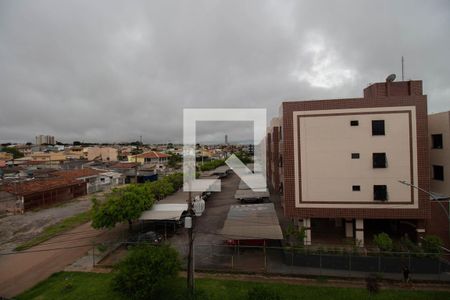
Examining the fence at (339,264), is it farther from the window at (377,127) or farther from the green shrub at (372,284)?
the window at (377,127)

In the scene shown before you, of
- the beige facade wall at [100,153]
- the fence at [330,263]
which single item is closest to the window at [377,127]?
the fence at [330,263]

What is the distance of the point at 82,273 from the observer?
15.9 meters

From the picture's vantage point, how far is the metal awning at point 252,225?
18125 millimetres

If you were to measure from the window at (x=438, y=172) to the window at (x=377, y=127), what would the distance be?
7492mm

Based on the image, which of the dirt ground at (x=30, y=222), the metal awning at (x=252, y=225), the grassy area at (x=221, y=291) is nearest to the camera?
the grassy area at (x=221, y=291)

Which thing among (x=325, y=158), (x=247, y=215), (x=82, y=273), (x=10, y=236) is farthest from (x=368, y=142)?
(x=10, y=236)

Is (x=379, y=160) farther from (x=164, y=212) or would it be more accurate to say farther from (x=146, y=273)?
(x=164, y=212)

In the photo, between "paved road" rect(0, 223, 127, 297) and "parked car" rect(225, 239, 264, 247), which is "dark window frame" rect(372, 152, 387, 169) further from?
"paved road" rect(0, 223, 127, 297)

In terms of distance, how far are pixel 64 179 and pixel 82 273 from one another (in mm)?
30000

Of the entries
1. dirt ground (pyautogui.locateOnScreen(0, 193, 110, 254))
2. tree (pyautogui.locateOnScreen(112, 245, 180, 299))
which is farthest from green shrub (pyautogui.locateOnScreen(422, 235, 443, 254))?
dirt ground (pyautogui.locateOnScreen(0, 193, 110, 254))

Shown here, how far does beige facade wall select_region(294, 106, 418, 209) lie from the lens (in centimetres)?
1802

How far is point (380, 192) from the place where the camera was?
18297 mm

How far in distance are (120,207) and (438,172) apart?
27147 mm

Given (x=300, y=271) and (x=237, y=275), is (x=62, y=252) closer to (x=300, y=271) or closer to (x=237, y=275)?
(x=237, y=275)
